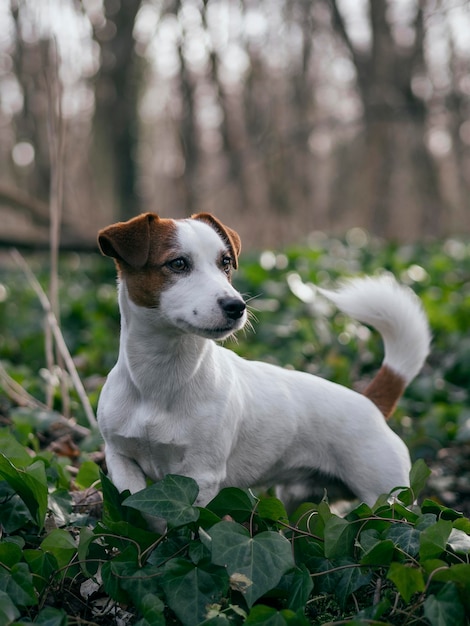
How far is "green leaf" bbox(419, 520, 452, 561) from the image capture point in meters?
2.52

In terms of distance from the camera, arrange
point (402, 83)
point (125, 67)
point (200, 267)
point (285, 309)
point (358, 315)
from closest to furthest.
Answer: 1. point (200, 267)
2. point (358, 315)
3. point (285, 309)
4. point (125, 67)
5. point (402, 83)

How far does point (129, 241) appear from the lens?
297 centimetres

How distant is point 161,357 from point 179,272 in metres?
0.34

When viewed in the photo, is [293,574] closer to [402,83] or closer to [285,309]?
[285,309]

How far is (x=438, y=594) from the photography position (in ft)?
7.83

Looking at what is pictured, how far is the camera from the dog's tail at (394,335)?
381 cm

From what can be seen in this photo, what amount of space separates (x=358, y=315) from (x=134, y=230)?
1.33 m

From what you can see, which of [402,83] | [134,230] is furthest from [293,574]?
[402,83]

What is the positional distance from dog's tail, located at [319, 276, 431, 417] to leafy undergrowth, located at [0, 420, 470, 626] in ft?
2.99

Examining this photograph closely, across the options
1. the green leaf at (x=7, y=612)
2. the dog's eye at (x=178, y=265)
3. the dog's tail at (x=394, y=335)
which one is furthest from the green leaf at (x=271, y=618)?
the dog's tail at (x=394, y=335)

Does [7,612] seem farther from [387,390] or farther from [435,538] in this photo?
[387,390]

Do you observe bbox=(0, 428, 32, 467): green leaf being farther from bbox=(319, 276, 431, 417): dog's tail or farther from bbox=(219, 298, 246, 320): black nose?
bbox=(319, 276, 431, 417): dog's tail

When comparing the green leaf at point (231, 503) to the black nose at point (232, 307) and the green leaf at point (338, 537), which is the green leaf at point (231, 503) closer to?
the green leaf at point (338, 537)

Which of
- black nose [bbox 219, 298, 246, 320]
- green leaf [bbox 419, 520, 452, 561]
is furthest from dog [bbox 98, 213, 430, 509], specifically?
green leaf [bbox 419, 520, 452, 561]
